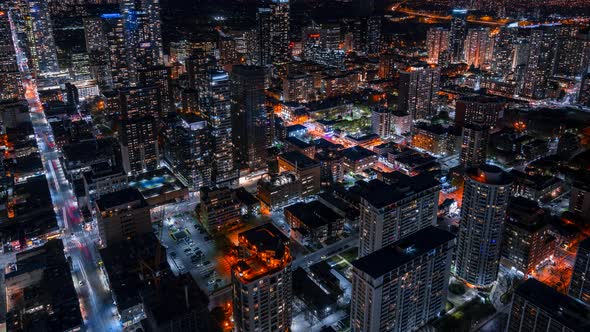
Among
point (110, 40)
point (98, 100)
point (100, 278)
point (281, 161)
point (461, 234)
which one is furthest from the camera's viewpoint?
point (110, 40)

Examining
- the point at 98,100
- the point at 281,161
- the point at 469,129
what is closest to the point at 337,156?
the point at 281,161

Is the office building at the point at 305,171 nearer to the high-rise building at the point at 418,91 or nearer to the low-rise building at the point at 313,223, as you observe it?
the low-rise building at the point at 313,223

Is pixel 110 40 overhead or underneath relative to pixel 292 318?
overhead

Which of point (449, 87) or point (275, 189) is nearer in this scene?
point (275, 189)

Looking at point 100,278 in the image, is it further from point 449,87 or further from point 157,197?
point 449,87

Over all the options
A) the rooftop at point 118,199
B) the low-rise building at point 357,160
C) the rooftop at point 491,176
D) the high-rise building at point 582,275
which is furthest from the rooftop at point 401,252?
the low-rise building at point 357,160

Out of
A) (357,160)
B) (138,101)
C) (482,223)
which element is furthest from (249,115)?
(482,223)

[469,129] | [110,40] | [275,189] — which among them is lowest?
[275,189]

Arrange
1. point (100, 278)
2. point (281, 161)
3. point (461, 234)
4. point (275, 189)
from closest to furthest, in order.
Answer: point (461, 234), point (100, 278), point (275, 189), point (281, 161)
